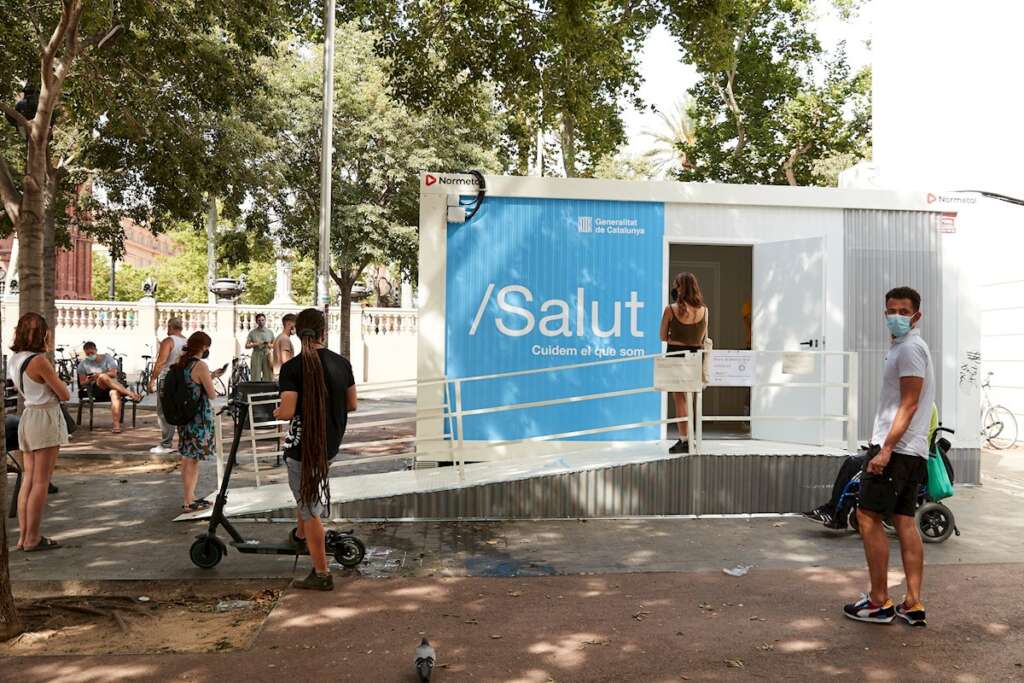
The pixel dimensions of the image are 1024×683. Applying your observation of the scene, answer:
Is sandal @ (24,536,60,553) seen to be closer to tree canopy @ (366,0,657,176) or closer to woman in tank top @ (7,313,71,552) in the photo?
woman in tank top @ (7,313,71,552)

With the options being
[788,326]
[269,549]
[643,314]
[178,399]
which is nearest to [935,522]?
[788,326]

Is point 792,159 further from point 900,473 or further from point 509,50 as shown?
point 900,473

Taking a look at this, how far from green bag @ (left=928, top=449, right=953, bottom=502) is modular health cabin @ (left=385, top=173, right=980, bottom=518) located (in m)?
1.47

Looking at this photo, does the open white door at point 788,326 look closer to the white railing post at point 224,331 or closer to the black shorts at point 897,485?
the black shorts at point 897,485

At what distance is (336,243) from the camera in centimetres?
2600

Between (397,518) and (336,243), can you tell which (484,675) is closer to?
(397,518)

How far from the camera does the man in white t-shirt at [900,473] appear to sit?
5395 mm

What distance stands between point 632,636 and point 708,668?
0.58 meters

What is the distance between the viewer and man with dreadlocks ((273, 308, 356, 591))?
19.6 feet

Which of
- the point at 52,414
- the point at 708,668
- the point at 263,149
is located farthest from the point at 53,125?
the point at 708,668

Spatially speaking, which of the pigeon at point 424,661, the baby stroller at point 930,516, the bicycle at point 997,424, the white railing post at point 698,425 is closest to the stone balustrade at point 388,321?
the bicycle at point 997,424

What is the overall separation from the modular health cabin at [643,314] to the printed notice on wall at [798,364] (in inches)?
0.7

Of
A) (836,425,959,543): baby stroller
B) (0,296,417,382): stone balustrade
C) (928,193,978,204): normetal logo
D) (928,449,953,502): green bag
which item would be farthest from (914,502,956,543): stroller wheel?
(0,296,417,382): stone balustrade

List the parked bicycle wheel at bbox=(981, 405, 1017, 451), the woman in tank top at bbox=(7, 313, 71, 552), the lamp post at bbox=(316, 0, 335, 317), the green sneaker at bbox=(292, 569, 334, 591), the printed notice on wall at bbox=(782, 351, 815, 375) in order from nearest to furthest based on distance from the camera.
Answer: the green sneaker at bbox=(292, 569, 334, 591)
the woman in tank top at bbox=(7, 313, 71, 552)
the printed notice on wall at bbox=(782, 351, 815, 375)
the parked bicycle wheel at bbox=(981, 405, 1017, 451)
the lamp post at bbox=(316, 0, 335, 317)
